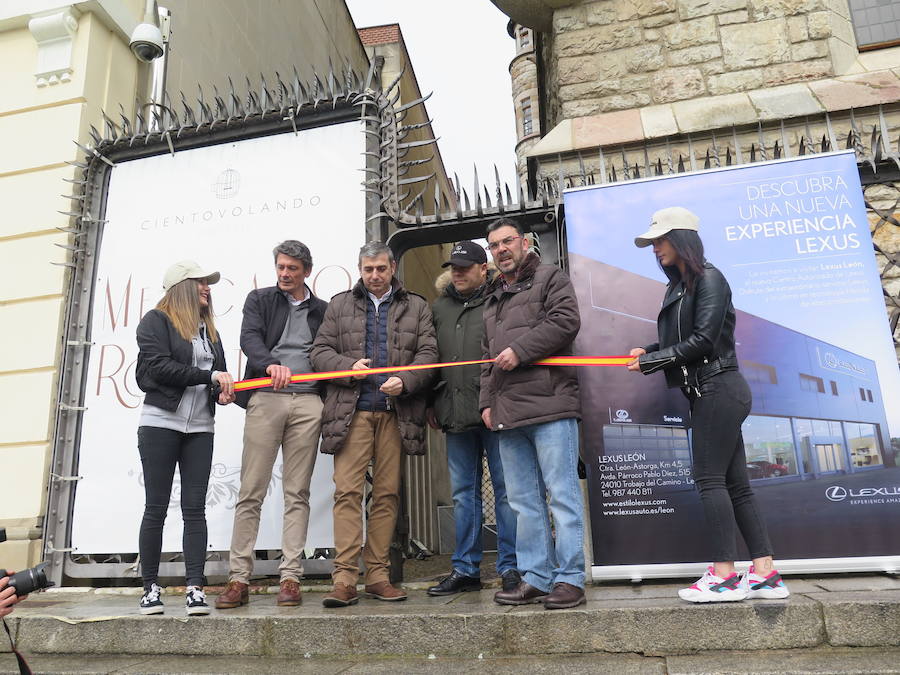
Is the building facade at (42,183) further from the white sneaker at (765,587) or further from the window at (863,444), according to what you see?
the white sneaker at (765,587)

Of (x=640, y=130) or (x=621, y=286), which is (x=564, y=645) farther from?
(x=640, y=130)

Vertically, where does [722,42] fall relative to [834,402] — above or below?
above

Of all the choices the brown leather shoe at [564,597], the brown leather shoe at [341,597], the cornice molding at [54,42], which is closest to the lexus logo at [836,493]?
the brown leather shoe at [564,597]

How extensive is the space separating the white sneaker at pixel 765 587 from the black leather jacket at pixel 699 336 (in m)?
0.87

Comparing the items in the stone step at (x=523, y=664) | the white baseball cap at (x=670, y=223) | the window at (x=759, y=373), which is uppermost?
the white baseball cap at (x=670, y=223)

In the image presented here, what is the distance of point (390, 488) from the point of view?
3.91 metres

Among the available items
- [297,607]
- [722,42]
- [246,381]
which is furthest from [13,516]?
[722,42]

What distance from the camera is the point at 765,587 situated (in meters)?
3.01

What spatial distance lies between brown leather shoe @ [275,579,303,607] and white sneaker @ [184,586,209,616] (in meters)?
0.37

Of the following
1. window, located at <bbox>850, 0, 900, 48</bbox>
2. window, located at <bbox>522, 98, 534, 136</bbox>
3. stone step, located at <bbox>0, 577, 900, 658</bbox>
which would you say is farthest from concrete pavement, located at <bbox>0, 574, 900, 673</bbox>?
window, located at <bbox>522, 98, 534, 136</bbox>

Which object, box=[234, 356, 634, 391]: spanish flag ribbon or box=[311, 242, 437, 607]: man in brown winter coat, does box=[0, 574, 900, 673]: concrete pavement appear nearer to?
box=[311, 242, 437, 607]: man in brown winter coat

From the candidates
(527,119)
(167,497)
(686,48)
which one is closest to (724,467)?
(167,497)

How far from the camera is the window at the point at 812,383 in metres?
3.92

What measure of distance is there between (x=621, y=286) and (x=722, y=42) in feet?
13.3
